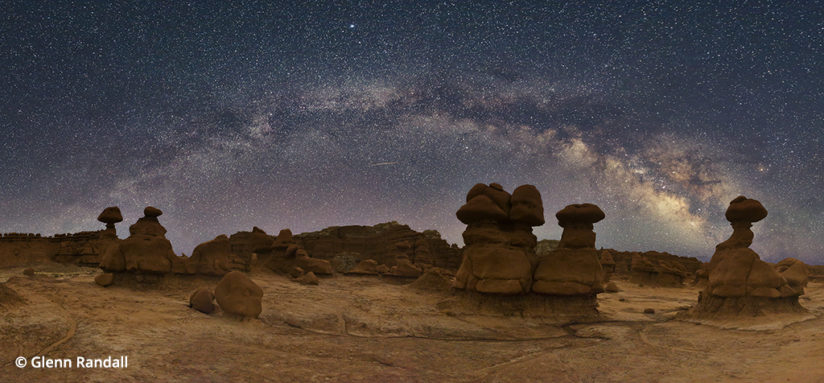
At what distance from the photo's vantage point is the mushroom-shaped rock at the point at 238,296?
10.8 m

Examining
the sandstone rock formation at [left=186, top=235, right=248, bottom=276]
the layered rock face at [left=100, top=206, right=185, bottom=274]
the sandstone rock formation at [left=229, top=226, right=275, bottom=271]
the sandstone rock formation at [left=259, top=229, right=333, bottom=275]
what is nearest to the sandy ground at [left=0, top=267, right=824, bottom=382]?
the layered rock face at [left=100, top=206, right=185, bottom=274]

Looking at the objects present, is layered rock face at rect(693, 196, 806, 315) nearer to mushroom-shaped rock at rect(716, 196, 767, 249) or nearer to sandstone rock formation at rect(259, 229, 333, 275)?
mushroom-shaped rock at rect(716, 196, 767, 249)

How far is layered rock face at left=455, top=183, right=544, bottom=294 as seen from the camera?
16.3m

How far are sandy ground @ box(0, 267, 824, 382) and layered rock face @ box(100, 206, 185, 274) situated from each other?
0.82 meters

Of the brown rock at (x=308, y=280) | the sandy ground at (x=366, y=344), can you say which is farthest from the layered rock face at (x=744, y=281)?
the brown rock at (x=308, y=280)

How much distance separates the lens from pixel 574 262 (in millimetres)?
16953

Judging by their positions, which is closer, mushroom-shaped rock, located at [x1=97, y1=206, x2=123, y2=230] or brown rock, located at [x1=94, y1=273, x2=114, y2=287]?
brown rock, located at [x1=94, y1=273, x2=114, y2=287]

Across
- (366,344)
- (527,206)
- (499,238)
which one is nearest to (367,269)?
(499,238)

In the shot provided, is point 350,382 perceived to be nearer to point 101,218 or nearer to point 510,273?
point 510,273

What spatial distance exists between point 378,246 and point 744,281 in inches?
1192

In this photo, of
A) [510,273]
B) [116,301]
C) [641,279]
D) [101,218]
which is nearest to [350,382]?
[116,301]

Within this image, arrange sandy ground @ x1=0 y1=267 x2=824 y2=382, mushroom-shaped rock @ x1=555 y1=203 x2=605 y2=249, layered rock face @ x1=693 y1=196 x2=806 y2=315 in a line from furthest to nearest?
mushroom-shaped rock @ x1=555 y1=203 x2=605 y2=249
layered rock face @ x1=693 y1=196 x2=806 y2=315
sandy ground @ x1=0 y1=267 x2=824 y2=382

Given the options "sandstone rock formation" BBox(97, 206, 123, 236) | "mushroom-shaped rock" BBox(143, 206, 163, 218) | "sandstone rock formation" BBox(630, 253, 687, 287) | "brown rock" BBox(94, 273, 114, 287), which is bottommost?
"sandstone rock formation" BBox(630, 253, 687, 287)

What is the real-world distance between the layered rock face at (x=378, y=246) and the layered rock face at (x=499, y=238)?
18.1 meters
